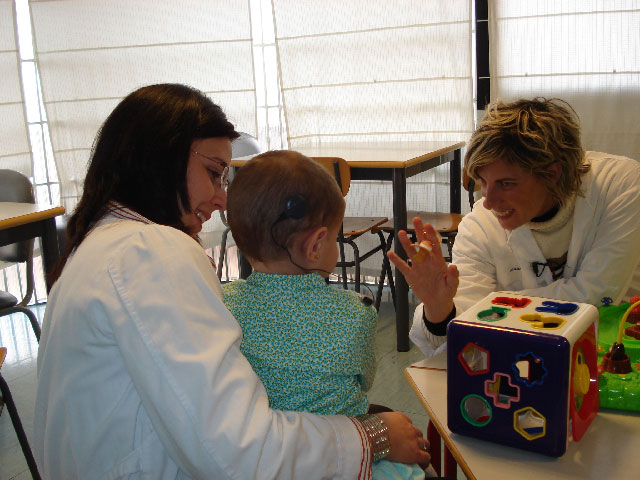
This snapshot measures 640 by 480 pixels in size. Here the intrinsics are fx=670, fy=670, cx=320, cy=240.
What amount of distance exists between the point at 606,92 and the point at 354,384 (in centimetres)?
303

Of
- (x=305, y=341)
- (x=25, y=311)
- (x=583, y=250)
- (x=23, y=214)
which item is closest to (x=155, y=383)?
(x=305, y=341)

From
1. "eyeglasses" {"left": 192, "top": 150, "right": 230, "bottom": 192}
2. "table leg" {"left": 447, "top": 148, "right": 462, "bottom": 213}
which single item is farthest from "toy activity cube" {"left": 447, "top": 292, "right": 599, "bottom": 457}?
"table leg" {"left": 447, "top": 148, "right": 462, "bottom": 213}

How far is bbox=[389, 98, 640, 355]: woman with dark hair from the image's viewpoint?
167 centimetres

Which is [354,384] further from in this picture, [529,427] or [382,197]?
[382,197]

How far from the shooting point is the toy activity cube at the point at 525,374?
97 cm

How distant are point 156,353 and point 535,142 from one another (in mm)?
1158

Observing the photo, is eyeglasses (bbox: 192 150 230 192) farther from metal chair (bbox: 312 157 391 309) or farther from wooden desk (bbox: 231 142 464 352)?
wooden desk (bbox: 231 142 464 352)

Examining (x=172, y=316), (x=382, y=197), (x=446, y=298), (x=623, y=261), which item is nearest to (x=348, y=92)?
(x=382, y=197)

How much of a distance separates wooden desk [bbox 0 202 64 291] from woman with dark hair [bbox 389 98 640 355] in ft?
4.94

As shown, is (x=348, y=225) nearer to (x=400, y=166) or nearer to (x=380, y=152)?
(x=380, y=152)

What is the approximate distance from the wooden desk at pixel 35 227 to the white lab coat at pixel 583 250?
4.86 feet

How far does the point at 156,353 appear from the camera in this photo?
84 cm

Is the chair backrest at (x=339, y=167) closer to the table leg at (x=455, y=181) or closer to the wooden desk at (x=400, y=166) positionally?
the wooden desk at (x=400, y=166)

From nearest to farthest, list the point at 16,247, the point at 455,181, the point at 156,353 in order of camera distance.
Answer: the point at 156,353 → the point at 16,247 → the point at 455,181
